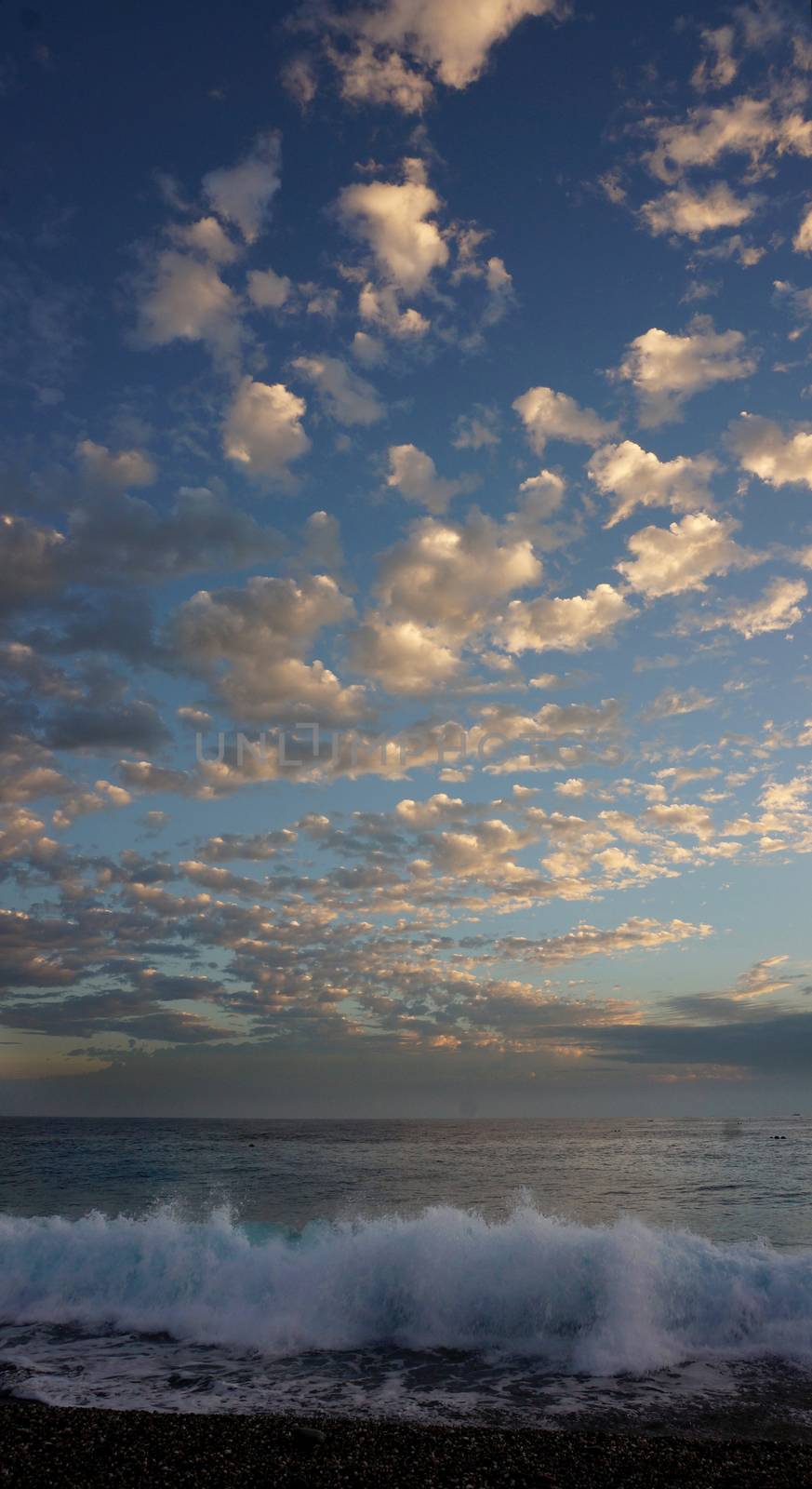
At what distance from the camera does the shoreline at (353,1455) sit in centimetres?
999

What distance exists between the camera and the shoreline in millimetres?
9992

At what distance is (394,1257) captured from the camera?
19.5 metres

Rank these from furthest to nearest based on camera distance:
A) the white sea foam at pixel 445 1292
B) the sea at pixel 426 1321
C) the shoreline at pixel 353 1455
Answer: the white sea foam at pixel 445 1292
the sea at pixel 426 1321
the shoreline at pixel 353 1455

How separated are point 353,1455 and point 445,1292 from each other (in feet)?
26.9

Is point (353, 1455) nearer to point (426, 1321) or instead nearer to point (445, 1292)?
point (426, 1321)

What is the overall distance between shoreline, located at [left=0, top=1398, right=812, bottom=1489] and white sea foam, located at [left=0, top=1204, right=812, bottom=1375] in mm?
4462

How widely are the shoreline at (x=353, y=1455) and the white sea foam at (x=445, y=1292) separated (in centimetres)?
446

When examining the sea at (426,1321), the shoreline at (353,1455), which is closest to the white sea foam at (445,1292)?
the sea at (426,1321)

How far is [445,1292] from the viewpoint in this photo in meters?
18.1

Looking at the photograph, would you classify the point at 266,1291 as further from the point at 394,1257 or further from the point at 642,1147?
the point at 642,1147

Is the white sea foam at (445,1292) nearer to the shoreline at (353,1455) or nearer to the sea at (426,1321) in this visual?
the sea at (426,1321)

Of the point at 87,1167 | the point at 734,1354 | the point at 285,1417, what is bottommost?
the point at 87,1167

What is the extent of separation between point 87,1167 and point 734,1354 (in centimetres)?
4666

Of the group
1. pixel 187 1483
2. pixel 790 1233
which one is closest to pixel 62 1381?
pixel 187 1483
